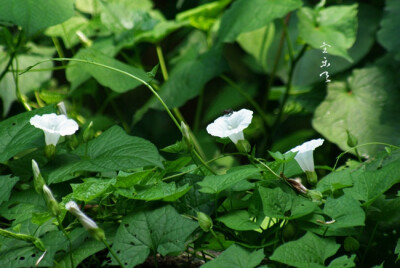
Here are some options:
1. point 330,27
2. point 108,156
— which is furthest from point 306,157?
point 330,27

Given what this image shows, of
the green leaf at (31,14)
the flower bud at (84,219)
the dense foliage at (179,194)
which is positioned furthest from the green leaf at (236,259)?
the green leaf at (31,14)

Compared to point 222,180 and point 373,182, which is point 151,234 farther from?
point 373,182

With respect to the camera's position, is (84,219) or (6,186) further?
(6,186)

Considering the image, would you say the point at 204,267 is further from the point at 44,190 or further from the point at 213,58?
the point at 213,58

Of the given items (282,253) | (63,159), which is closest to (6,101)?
(63,159)

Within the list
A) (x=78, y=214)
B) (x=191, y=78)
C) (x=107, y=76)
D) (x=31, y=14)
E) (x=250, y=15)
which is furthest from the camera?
(x=191, y=78)

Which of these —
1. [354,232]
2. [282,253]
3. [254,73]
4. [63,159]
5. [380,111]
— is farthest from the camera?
[254,73]
